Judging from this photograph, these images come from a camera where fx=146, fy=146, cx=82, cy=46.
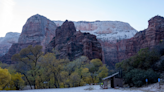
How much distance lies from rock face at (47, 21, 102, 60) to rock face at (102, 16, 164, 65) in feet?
85.6

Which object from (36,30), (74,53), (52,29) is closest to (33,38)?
(36,30)

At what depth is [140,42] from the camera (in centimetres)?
8244

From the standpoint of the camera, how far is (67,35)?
2876 inches

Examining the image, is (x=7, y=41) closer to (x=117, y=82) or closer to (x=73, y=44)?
(x=73, y=44)

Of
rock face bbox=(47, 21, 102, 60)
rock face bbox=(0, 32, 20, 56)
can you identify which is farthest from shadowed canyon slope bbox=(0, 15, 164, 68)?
rock face bbox=(0, 32, 20, 56)

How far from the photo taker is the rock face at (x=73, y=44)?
204 feet

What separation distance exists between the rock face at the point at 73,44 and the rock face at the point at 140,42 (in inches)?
1027

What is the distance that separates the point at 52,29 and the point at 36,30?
66.3 ft

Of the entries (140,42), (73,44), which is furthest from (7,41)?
(140,42)

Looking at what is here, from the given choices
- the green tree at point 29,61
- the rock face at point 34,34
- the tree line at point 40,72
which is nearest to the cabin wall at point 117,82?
the tree line at point 40,72

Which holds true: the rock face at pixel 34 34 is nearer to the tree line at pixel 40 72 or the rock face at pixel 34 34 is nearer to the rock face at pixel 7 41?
the rock face at pixel 7 41

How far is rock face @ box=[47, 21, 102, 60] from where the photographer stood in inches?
2443

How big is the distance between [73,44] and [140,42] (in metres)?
40.8

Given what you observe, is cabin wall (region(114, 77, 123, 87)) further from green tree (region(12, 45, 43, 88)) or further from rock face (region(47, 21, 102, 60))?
rock face (region(47, 21, 102, 60))
